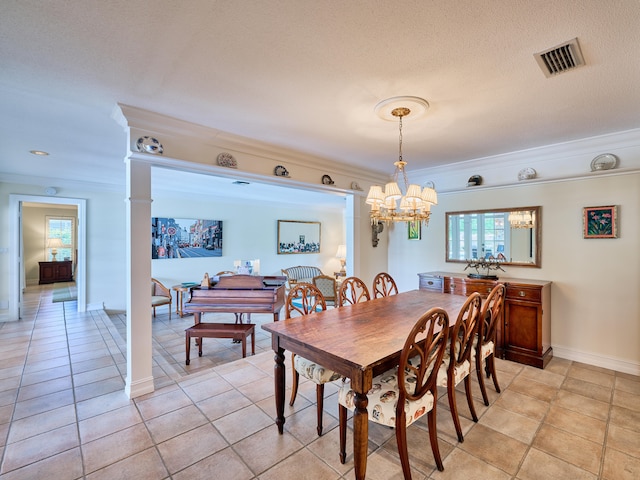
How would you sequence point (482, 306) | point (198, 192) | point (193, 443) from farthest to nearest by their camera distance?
point (198, 192), point (482, 306), point (193, 443)

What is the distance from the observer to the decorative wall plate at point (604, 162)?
10.1ft

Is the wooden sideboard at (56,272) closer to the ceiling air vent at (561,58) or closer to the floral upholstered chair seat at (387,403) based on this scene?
the floral upholstered chair seat at (387,403)

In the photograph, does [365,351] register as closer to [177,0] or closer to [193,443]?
[193,443]

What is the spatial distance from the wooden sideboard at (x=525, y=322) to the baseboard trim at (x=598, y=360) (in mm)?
130

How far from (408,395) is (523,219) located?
10.2 ft

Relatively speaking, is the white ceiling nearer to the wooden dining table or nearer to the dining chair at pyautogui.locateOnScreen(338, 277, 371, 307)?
the dining chair at pyautogui.locateOnScreen(338, 277, 371, 307)

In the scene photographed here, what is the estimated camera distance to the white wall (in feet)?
10.0

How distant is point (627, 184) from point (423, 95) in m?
2.62

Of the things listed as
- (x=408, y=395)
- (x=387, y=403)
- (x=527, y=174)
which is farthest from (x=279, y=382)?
(x=527, y=174)

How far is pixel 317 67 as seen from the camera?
1809mm

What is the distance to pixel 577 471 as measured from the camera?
1762 mm

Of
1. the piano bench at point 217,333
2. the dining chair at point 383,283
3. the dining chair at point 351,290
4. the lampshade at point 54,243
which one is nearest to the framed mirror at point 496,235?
the dining chair at point 383,283

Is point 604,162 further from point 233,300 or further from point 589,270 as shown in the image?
point 233,300

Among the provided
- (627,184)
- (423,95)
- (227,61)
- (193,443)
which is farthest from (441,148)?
(193,443)
